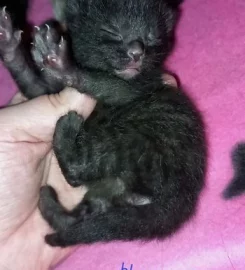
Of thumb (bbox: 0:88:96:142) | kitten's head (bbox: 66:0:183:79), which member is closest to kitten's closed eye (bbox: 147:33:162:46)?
kitten's head (bbox: 66:0:183:79)

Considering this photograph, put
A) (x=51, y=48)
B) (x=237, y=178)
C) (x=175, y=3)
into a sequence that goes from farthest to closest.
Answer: (x=175, y=3), (x=237, y=178), (x=51, y=48)

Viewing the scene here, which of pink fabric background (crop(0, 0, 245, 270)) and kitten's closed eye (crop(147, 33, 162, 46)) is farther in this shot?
pink fabric background (crop(0, 0, 245, 270))

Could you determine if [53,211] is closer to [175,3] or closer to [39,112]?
[39,112]

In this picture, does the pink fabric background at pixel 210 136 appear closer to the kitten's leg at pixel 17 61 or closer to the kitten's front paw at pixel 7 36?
the kitten's leg at pixel 17 61

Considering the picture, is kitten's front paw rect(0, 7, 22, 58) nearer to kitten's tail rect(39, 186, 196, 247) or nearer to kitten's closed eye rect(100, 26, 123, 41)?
kitten's closed eye rect(100, 26, 123, 41)

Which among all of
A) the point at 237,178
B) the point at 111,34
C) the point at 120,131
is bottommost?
the point at 237,178

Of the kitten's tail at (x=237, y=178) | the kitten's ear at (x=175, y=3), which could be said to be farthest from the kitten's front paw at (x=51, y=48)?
the kitten's tail at (x=237, y=178)

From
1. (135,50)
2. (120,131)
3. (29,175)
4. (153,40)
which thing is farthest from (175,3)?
(29,175)

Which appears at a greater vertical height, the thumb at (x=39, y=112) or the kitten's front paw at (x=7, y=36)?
the kitten's front paw at (x=7, y=36)
